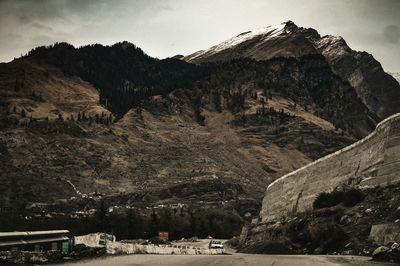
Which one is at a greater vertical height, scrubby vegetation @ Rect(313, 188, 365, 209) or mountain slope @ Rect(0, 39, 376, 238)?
mountain slope @ Rect(0, 39, 376, 238)

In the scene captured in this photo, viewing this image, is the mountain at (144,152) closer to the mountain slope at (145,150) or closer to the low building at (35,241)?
the mountain slope at (145,150)

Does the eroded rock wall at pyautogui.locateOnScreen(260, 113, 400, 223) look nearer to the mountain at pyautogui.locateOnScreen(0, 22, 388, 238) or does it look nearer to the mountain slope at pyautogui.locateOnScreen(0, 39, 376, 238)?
the mountain slope at pyautogui.locateOnScreen(0, 39, 376, 238)

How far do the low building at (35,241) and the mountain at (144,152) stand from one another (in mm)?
64699

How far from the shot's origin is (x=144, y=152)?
152125 mm

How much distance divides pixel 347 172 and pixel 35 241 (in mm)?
31706

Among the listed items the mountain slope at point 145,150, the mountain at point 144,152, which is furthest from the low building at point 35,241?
the mountain at point 144,152

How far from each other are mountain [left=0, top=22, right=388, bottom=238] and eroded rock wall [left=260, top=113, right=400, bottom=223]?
3850cm

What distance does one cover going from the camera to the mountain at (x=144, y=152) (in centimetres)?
11131

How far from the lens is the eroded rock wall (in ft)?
127

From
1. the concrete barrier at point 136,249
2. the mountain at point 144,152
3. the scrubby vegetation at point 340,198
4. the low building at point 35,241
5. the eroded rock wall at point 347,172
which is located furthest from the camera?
the mountain at point 144,152

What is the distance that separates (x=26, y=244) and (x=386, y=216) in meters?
20.3

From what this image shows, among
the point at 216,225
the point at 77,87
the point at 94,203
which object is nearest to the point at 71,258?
the point at 216,225

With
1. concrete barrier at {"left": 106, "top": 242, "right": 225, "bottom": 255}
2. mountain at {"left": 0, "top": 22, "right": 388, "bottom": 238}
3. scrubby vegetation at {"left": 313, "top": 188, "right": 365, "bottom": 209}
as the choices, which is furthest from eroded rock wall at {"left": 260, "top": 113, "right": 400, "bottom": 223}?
mountain at {"left": 0, "top": 22, "right": 388, "bottom": 238}

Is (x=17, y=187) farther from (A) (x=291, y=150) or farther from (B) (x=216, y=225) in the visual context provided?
(A) (x=291, y=150)
